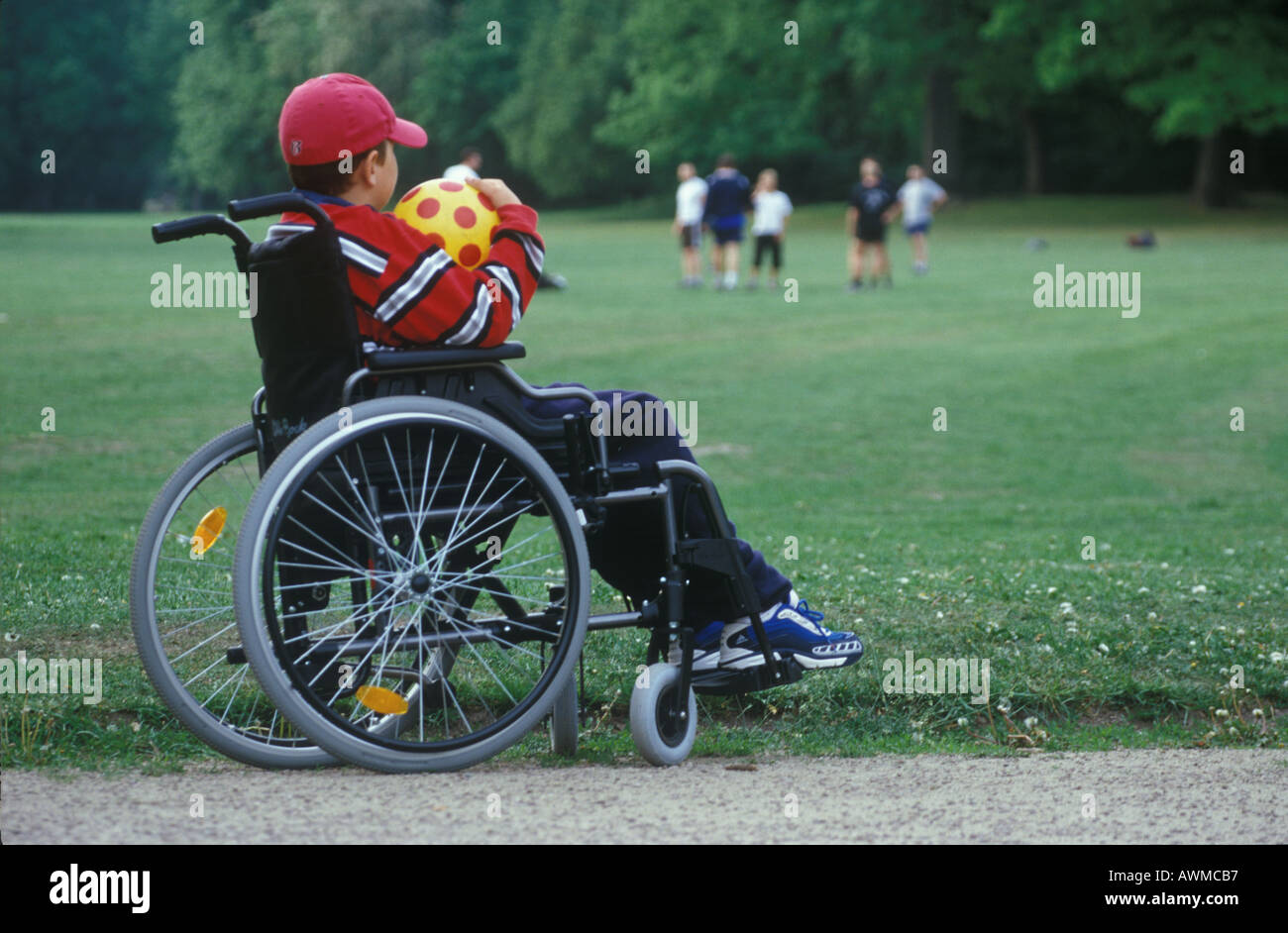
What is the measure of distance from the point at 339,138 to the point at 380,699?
1341 mm

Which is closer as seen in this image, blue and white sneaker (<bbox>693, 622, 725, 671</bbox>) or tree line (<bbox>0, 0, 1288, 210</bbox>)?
blue and white sneaker (<bbox>693, 622, 725, 671</bbox>)

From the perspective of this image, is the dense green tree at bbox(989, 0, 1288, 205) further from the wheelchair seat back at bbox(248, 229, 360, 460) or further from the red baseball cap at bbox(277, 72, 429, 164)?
the wheelchair seat back at bbox(248, 229, 360, 460)

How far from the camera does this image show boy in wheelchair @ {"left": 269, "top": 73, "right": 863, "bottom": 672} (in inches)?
154

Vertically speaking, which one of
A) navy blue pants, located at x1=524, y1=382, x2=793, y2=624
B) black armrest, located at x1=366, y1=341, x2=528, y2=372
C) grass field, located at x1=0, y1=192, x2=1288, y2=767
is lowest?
grass field, located at x1=0, y1=192, x2=1288, y2=767

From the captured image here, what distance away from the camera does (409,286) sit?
3.90 m

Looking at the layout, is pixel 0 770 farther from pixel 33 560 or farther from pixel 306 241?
pixel 33 560

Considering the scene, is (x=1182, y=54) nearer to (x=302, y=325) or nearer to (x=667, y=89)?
(x=667, y=89)

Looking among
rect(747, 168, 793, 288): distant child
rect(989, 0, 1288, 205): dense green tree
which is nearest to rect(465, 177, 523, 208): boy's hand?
rect(747, 168, 793, 288): distant child

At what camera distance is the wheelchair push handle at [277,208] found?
149 inches

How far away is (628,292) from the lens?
26250 mm

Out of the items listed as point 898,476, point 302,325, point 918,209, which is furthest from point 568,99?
point 302,325

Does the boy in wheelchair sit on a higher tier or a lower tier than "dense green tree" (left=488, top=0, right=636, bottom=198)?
lower

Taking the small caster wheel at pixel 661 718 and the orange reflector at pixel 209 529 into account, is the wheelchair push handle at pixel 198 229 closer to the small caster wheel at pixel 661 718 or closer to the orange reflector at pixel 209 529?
the orange reflector at pixel 209 529

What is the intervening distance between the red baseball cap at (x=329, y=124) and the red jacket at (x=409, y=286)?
0.14 metres
